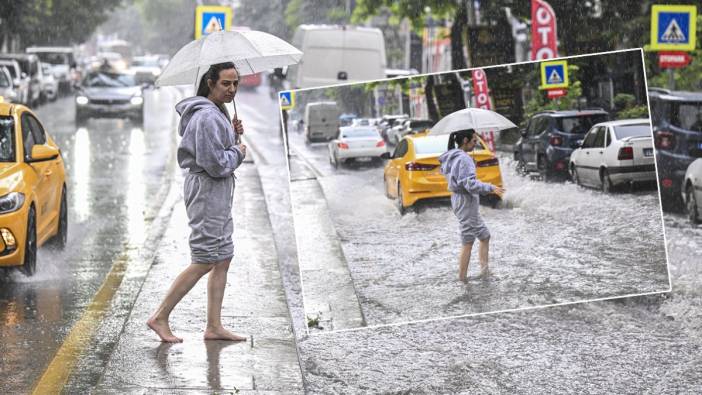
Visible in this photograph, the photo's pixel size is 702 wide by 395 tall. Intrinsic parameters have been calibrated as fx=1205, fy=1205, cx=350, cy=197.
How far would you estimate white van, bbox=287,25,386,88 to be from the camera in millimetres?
25875

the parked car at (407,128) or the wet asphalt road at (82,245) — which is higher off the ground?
the parked car at (407,128)

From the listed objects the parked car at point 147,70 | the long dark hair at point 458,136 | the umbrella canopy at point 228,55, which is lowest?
the parked car at point 147,70

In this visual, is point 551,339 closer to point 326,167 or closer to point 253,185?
point 326,167

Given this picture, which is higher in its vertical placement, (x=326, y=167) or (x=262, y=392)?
(x=326, y=167)

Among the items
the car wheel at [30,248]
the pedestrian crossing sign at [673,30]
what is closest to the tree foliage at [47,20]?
the pedestrian crossing sign at [673,30]

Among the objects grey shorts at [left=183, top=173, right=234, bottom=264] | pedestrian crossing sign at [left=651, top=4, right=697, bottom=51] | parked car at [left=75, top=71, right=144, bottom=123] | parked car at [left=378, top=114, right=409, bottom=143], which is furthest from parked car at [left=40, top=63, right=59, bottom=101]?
grey shorts at [left=183, top=173, right=234, bottom=264]

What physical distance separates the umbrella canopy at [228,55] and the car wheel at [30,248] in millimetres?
2740

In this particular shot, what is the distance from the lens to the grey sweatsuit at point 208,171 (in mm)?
6254

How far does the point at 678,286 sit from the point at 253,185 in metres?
8.59

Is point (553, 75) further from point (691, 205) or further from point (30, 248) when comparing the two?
point (691, 205)

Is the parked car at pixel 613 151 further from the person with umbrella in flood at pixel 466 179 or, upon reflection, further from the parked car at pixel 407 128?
the parked car at pixel 407 128

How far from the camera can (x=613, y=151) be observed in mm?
6738

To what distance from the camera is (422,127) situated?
6.81 meters

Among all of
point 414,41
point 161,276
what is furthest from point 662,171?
point 414,41
